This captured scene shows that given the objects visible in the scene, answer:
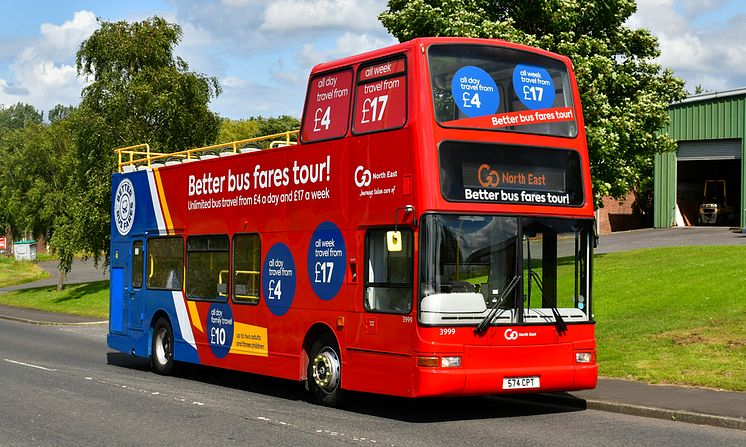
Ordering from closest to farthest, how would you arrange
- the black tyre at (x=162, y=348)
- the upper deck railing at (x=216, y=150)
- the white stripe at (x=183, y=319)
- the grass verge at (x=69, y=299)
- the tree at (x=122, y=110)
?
the upper deck railing at (x=216, y=150)
the white stripe at (x=183, y=319)
the black tyre at (x=162, y=348)
the grass verge at (x=69, y=299)
the tree at (x=122, y=110)

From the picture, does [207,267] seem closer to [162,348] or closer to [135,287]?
[162,348]

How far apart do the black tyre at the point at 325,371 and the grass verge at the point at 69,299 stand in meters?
25.1

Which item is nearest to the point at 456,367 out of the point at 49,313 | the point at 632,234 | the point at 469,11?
the point at 469,11

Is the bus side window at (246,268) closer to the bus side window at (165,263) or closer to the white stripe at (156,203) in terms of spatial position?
the bus side window at (165,263)

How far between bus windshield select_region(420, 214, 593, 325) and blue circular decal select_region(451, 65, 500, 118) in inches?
Result: 50.6

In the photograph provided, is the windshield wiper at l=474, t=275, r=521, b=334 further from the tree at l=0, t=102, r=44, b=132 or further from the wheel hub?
the tree at l=0, t=102, r=44, b=132

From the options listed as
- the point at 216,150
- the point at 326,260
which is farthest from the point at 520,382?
the point at 216,150

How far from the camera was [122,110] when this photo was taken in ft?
147

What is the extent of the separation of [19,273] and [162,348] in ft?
196

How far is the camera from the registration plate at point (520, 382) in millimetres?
12242

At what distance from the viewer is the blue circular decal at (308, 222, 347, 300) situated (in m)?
13.7

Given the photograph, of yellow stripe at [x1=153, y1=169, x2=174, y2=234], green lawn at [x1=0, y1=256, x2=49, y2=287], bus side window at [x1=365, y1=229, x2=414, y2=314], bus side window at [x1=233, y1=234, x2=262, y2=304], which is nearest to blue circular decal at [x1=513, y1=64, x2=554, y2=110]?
bus side window at [x1=365, y1=229, x2=414, y2=314]

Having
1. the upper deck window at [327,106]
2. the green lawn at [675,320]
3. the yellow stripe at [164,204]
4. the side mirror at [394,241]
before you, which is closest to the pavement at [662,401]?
the green lawn at [675,320]

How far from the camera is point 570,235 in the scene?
12914 mm
